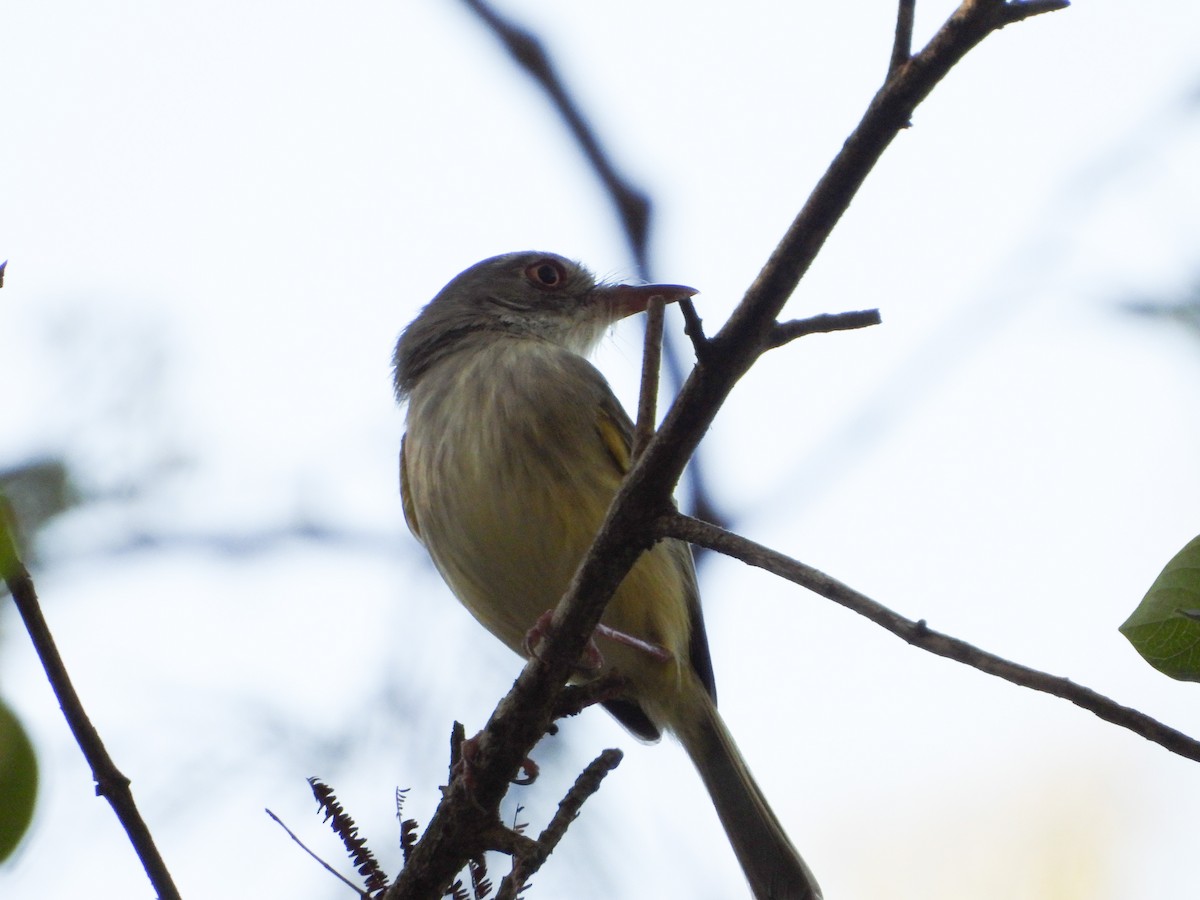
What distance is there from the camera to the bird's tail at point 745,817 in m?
4.82

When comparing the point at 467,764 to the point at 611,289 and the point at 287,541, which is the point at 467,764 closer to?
the point at 611,289

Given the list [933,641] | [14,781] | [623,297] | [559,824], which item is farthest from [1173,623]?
[623,297]

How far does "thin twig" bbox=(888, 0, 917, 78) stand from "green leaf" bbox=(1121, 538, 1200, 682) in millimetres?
895

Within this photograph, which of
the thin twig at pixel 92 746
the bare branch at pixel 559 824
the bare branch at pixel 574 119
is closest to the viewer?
the thin twig at pixel 92 746

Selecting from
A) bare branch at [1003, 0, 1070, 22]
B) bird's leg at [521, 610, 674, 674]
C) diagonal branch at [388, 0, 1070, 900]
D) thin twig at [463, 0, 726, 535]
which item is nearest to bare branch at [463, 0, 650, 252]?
thin twig at [463, 0, 726, 535]

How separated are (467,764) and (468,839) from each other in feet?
0.56

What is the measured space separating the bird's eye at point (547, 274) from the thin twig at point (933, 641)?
388cm

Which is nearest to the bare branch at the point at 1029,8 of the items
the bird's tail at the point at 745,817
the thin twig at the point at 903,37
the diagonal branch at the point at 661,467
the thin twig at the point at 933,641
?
the diagonal branch at the point at 661,467

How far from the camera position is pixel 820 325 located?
7.51ft

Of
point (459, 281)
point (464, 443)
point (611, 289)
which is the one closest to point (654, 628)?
point (464, 443)

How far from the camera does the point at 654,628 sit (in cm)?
459

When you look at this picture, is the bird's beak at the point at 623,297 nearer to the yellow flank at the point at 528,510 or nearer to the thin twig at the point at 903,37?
the yellow flank at the point at 528,510

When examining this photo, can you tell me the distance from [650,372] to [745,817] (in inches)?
113

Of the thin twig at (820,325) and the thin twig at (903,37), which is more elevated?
the thin twig at (903,37)
